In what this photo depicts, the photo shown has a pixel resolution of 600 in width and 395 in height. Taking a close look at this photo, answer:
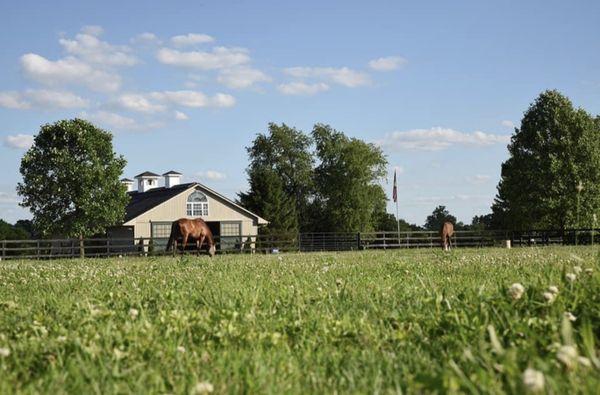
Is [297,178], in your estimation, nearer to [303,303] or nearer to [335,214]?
[335,214]

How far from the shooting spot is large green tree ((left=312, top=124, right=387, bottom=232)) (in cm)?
8512

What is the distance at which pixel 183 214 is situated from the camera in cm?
6231

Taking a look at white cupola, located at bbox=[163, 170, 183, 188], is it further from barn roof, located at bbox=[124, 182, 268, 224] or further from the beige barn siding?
the beige barn siding

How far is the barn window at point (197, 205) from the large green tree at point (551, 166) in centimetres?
2808

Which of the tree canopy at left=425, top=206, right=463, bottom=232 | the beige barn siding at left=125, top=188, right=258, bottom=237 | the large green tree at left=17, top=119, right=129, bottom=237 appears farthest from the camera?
the tree canopy at left=425, top=206, right=463, bottom=232

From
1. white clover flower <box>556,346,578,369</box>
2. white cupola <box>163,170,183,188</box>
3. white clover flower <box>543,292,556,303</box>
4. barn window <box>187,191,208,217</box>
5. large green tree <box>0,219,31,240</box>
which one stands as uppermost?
white cupola <box>163,170,183,188</box>

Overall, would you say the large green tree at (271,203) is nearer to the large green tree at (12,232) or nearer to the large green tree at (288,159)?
the large green tree at (288,159)

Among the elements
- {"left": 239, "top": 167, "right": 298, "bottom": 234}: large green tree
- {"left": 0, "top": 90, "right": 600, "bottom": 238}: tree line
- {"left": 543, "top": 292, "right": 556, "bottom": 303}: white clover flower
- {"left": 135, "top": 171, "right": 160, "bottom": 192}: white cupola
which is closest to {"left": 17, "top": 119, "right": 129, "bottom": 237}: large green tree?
{"left": 0, "top": 90, "right": 600, "bottom": 238}: tree line

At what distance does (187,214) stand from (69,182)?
14.9m

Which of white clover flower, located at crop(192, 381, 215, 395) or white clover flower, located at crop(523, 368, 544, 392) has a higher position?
white clover flower, located at crop(523, 368, 544, 392)

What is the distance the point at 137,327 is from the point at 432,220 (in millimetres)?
179880

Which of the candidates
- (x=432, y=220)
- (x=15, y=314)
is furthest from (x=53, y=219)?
(x=432, y=220)

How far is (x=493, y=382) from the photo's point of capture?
112 inches

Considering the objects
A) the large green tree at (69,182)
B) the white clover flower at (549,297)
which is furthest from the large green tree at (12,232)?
the white clover flower at (549,297)
